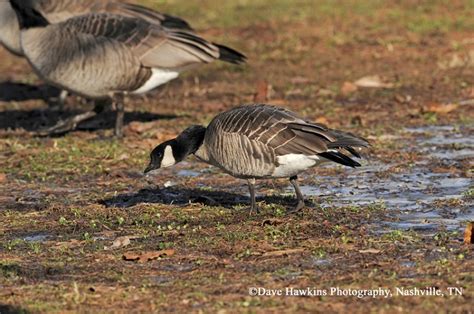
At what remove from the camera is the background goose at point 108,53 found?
11812mm

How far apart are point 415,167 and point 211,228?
290 centimetres

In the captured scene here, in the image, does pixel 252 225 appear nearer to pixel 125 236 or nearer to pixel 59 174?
pixel 125 236

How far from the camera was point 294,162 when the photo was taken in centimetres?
765

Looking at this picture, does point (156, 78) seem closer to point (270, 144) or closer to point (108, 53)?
point (108, 53)

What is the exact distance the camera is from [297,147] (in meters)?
7.59

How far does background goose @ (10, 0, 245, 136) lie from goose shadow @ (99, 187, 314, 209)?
112 inches

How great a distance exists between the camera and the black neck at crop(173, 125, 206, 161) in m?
8.30

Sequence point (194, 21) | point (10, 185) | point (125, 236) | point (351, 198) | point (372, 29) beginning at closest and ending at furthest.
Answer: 1. point (125, 236)
2. point (351, 198)
3. point (10, 185)
4. point (372, 29)
5. point (194, 21)

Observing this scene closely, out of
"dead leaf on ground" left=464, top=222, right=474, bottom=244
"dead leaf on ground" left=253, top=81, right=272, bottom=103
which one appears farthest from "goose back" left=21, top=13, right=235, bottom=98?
"dead leaf on ground" left=464, top=222, right=474, bottom=244

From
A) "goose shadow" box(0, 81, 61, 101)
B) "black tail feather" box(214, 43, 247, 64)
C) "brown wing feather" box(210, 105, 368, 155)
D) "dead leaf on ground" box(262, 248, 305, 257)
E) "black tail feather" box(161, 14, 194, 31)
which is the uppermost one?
"brown wing feather" box(210, 105, 368, 155)

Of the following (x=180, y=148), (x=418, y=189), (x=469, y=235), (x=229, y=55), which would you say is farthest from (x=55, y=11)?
(x=469, y=235)

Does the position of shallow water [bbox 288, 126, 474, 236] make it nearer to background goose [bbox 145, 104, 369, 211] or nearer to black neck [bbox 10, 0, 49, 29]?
background goose [bbox 145, 104, 369, 211]

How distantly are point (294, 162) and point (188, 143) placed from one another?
1046 mm

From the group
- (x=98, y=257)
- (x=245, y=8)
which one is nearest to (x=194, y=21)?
(x=245, y=8)
